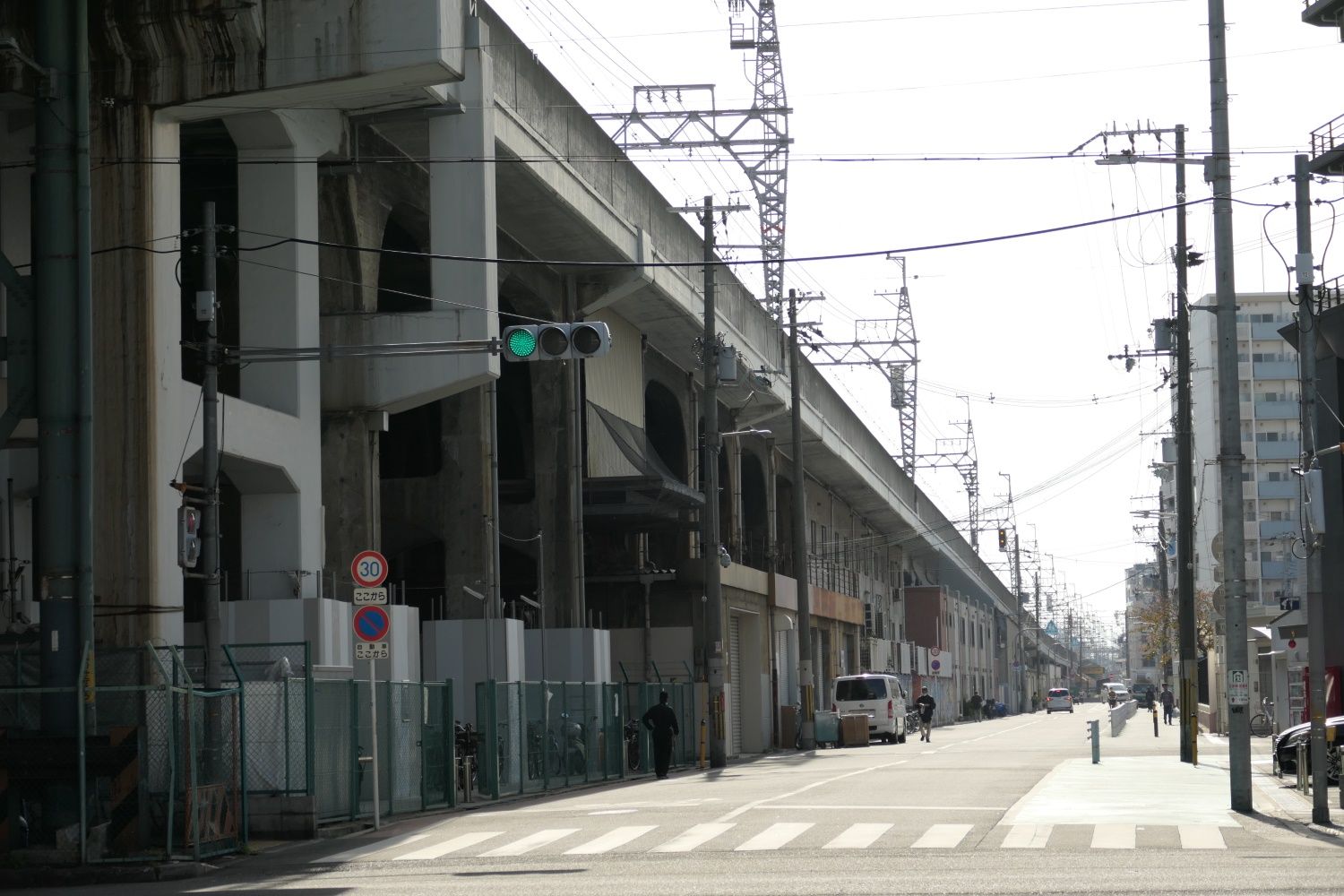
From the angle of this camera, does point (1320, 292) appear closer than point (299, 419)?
No

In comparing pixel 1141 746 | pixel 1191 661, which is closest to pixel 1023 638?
pixel 1141 746

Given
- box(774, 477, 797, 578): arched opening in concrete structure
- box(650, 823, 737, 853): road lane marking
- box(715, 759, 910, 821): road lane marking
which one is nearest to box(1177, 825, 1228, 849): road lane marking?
box(650, 823, 737, 853): road lane marking

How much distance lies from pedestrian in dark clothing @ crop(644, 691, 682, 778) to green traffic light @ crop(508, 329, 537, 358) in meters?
14.5

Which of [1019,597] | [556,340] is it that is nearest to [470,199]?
[556,340]

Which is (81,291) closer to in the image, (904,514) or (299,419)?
(299,419)

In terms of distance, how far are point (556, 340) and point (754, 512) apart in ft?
138

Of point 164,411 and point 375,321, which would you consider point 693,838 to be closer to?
point 164,411

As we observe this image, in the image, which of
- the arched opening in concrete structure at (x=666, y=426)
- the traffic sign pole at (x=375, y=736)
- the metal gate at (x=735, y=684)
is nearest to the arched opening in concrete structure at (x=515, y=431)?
the arched opening in concrete structure at (x=666, y=426)

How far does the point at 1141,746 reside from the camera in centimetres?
4675

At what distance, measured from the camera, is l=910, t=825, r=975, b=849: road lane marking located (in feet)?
55.0

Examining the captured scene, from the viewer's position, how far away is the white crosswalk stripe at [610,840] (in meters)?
17.0

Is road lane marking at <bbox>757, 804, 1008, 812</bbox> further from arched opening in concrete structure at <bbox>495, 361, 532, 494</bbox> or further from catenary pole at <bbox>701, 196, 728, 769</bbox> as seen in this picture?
arched opening in concrete structure at <bbox>495, 361, 532, 494</bbox>

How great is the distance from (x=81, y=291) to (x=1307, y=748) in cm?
1724

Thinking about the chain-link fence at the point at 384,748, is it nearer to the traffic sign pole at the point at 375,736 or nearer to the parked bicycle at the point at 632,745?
the traffic sign pole at the point at 375,736
